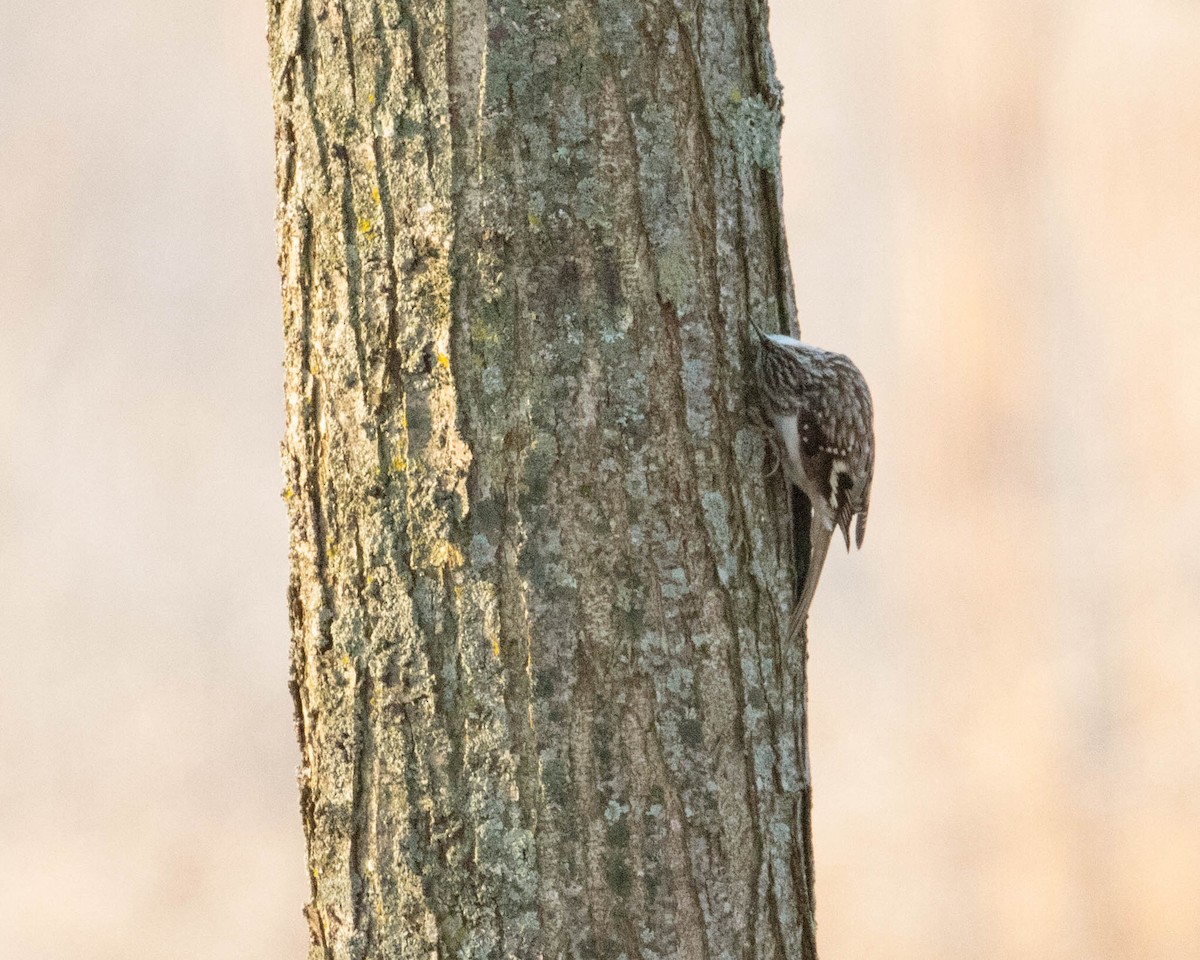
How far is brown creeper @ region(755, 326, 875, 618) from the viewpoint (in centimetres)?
180

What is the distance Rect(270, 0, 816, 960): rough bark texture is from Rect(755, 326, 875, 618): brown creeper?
6.1 inches

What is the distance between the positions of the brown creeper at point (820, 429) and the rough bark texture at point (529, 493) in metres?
0.16

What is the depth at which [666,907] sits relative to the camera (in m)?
1.60

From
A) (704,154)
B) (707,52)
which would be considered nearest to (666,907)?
(704,154)

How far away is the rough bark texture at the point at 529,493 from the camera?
1.58 meters

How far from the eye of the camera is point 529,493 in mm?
1572

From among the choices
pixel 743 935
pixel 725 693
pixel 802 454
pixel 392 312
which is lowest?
pixel 743 935

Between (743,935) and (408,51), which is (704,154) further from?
(743,935)

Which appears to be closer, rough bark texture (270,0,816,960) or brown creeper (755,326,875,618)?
rough bark texture (270,0,816,960)

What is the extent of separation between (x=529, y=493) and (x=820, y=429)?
702 mm

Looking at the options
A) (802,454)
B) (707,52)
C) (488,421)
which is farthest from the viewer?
(802,454)

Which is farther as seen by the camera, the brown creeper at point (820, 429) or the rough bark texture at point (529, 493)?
the brown creeper at point (820, 429)

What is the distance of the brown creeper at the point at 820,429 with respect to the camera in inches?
70.7

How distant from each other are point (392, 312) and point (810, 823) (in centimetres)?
95
